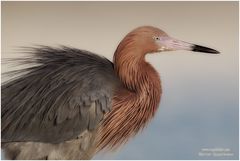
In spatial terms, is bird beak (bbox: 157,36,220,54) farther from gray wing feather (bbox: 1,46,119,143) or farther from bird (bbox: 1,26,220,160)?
gray wing feather (bbox: 1,46,119,143)

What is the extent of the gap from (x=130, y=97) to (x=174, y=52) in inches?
12.5

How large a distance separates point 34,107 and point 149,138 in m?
0.56

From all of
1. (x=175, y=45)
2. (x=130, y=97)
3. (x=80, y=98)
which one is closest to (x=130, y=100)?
(x=130, y=97)

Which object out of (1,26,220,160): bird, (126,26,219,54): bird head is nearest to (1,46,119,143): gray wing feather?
(1,26,220,160): bird

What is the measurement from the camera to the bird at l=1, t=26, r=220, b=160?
7.47 ft

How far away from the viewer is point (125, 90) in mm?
2385

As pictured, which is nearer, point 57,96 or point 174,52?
point 57,96

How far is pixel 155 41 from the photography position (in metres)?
2.44

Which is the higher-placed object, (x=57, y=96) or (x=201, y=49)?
(x=201, y=49)

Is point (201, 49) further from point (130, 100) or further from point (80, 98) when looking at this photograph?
point (80, 98)

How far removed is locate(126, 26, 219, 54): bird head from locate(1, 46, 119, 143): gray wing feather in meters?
0.18

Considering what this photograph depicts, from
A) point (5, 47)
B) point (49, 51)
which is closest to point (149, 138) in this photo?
point (49, 51)

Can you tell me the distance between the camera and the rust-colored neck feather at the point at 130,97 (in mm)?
2355

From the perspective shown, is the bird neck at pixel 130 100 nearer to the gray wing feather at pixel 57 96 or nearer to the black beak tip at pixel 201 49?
the gray wing feather at pixel 57 96
